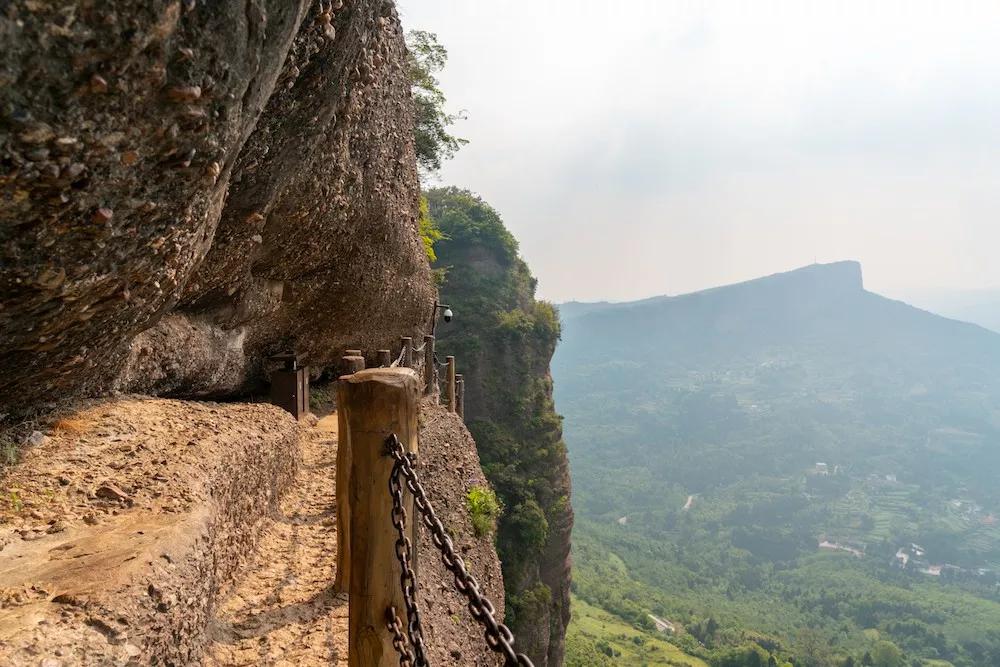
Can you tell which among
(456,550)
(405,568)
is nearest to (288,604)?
(405,568)

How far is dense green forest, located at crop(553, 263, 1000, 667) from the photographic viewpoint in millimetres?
55062

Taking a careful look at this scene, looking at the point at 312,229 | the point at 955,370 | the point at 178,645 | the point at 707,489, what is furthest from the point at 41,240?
the point at 955,370

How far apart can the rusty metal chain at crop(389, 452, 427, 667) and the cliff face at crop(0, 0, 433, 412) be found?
6.20 feet

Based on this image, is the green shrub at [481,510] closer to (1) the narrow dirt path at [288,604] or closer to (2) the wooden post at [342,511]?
(1) the narrow dirt path at [288,604]

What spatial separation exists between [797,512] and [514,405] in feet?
335

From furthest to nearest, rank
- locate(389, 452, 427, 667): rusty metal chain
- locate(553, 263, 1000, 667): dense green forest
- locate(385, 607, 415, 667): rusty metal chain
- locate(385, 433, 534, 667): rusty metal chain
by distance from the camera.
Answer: locate(553, 263, 1000, 667): dense green forest → locate(385, 607, 415, 667): rusty metal chain → locate(389, 452, 427, 667): rusty metal chain → locate(385, 433, 534, 667): rusty metal chain

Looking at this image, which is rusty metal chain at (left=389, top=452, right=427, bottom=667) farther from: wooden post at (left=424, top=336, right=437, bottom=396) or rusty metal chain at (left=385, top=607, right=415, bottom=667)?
wooden post at (left=424, top=336, right=437, bottom=396)

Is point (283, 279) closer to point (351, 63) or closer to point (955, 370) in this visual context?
point (351, 63)

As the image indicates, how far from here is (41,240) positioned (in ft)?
7.97

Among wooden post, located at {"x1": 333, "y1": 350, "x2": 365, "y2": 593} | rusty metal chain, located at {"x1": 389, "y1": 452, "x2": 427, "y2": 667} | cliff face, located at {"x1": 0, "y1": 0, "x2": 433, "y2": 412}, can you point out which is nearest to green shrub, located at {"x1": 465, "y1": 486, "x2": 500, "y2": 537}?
wooden post, located at {"x1": 333, "y1": 350, "x2": 365, "y2": 593}

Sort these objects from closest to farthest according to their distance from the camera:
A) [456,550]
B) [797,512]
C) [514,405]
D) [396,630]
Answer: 1. [396,630]
2. [456,550]
3. [514,405]
4. [797,512]

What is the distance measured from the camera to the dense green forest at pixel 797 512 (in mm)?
55062

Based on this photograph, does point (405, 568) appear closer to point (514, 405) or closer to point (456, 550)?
point (456, 550)

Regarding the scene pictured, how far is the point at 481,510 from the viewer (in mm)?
8016
